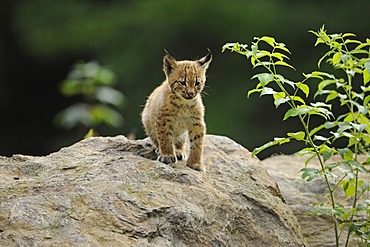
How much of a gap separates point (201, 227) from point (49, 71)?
31.7 feet

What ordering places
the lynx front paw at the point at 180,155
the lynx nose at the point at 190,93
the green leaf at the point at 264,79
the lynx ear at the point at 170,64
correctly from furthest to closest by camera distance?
the lynx front paw at the point at 180,155
the lynx ear at the point at 170,64
the lynx nose at the point at 190,93
the green leaf at the point at 264,79

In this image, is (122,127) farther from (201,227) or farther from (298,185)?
(201,227)

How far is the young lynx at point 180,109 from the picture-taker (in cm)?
454

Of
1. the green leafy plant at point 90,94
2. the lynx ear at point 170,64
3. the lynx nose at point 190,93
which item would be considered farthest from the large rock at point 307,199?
the green leafy plant at point 90,94

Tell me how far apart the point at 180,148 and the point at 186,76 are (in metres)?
0.50

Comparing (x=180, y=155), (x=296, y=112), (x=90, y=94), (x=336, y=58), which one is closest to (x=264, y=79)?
(x=296, y=112)

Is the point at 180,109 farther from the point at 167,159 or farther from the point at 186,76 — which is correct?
the point at 167,159

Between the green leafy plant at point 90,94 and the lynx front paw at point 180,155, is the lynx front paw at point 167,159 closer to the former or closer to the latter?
the lynx front paw at point 180,155

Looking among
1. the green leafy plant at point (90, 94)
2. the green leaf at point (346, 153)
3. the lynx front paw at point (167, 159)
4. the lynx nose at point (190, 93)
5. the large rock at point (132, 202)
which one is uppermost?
the green leafy plant at point (90, 94)

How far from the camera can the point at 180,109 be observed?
181 inches

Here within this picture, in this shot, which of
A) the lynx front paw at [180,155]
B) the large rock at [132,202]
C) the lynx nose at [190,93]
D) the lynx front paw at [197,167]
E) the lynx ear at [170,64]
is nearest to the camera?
the large rock at [132,202]

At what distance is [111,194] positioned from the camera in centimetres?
371

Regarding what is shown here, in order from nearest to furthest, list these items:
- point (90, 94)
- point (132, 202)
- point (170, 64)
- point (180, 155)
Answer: point (132, 202) < point (170, 64) < point (180, 155) < point (90, 94)

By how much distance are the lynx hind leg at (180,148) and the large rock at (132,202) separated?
223 millimetres
